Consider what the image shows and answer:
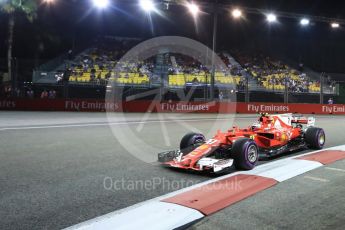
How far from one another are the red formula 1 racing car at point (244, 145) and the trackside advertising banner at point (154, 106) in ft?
47.4

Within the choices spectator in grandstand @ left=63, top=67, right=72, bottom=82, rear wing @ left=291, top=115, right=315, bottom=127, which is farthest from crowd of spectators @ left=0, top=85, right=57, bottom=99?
rear wing @ left=291, top=115, right=315, bottom=127

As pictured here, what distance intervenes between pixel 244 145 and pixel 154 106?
1741cm

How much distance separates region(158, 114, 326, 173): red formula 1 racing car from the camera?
6762 millimetres

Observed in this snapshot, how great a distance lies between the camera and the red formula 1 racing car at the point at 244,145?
676 centimetres

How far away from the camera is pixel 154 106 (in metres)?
24.1

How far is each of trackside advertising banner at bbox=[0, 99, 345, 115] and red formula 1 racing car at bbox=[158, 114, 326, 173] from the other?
1445 centimetres

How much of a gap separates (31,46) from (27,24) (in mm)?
1767

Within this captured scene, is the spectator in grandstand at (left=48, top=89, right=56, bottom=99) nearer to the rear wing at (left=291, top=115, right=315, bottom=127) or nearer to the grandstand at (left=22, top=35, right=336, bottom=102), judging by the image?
the grandstand at (left=22, top=35, right=336, bottom=102)

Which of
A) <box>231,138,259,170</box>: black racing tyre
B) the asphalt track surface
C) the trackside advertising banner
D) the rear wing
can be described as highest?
the trackside advertising banner

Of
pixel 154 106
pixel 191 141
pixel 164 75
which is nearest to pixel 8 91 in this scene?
pixel 154 106

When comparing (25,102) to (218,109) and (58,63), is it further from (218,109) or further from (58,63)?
(218,109)

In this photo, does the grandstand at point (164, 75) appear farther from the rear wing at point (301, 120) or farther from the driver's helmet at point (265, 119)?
the driver's helmet at point (265, 119)

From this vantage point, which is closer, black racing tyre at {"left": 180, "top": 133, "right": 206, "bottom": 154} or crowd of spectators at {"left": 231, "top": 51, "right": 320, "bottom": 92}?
black racing tyre at {"left": 180, "top": 133, "right": 206, "bottom": 154}

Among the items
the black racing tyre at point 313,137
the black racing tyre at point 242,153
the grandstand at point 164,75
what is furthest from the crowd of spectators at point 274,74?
the black racing tyre at point 242,153
